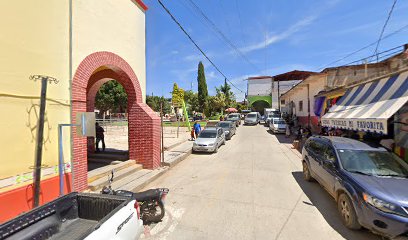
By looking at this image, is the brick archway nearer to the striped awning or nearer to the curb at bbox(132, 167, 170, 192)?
the curb at bbox(132, 167, 170, 192)

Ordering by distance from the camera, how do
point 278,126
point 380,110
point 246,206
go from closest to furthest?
point 246,206
point 380,110
point 278,126

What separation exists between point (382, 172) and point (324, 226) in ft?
6.06

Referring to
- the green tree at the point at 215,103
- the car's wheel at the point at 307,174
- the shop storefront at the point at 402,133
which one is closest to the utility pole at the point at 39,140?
the car's wheel at the point at 307,174

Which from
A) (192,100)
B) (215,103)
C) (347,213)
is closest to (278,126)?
(347,213)

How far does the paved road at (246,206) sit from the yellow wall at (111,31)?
466 centimetres

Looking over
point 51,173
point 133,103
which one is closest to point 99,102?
point 133,103

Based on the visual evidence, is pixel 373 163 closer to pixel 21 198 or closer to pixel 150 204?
pixel 150 204

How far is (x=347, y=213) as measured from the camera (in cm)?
489

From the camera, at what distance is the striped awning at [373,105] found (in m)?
6.86

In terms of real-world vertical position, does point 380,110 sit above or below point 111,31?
below

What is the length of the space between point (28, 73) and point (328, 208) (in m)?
7.91

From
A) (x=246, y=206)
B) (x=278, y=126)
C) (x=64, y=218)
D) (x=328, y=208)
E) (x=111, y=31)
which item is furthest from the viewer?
(x=278, y=126)

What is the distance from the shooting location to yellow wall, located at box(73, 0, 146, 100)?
6.36 m

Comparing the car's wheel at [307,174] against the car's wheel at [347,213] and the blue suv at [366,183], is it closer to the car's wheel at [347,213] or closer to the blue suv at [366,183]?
the blue suv at [366,183]
